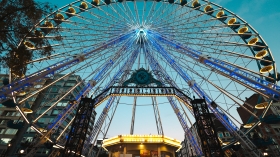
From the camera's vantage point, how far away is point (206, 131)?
16094mm

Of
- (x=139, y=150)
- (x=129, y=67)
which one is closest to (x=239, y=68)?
(x=129, y=67)

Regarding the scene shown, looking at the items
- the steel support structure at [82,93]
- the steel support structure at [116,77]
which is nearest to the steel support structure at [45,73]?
the steel support structure at [82,93]

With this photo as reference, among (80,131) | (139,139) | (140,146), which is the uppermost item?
(139,139)

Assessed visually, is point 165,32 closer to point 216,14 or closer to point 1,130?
point 216,14

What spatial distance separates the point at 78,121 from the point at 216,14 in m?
22.4

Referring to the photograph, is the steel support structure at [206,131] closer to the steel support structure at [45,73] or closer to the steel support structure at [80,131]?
the steel support structure at [80,131]

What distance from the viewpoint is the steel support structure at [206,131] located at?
13933 mm

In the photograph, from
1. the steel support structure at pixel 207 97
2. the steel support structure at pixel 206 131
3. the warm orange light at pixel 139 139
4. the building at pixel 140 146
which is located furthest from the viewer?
the warm orange light at pixel 139 139

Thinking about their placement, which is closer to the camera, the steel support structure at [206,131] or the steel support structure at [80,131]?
the steel support structure at [80,131]

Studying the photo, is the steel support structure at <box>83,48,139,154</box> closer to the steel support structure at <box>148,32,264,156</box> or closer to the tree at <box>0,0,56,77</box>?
the steel support structure at <box>148,32,264,156</box>

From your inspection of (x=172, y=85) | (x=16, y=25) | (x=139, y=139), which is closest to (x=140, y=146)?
(x=139, y=139)

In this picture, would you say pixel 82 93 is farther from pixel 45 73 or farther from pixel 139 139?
pixel 139 139

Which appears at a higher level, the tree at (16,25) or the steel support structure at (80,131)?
the tree at (16,25)

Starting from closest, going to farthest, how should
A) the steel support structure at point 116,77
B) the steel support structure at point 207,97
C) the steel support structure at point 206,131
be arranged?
the steel support structure at point 206,131 → the steel support structure at point 207,97 → the steel support structure at point 116,77
